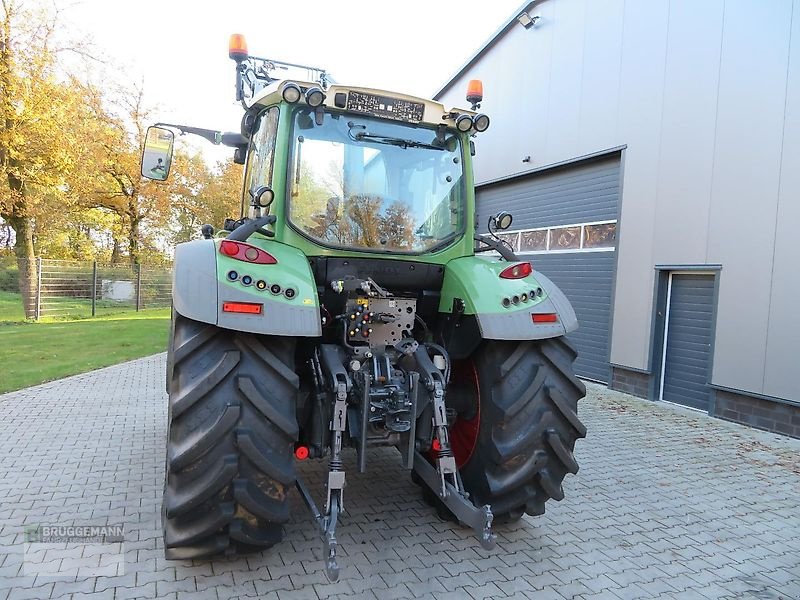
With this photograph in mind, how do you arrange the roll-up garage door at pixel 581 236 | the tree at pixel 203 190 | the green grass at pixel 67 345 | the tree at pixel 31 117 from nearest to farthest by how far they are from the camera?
the green grass at pixel 67 345
the roll-up garage door at pixel 581 236
the tree at pixel 31 117
the tree at pixel 203 190

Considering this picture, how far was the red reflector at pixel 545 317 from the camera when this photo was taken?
346cm

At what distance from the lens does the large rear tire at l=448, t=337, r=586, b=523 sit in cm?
336

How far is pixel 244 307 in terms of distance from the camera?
284cm

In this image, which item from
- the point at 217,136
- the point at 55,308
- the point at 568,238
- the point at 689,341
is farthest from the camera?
the point at 55,308

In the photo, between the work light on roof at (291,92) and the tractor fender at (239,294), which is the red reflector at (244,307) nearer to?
the tractor fender at (239,294)

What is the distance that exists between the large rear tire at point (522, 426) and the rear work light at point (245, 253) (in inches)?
57.8

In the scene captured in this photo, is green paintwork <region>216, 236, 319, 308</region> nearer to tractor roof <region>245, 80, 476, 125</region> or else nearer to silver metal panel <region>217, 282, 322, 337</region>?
silver metal panel <region>217, 282, 322, 337</region>

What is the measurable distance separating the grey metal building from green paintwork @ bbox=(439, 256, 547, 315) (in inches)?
176

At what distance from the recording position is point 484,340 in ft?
11.7

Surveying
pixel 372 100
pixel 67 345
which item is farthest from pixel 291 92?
pixel 67 345

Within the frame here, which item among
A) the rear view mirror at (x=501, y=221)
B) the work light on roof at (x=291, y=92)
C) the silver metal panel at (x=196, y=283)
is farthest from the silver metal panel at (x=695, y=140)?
the silver metal panel at (x=196, y=283)

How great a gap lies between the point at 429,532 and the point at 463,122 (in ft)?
8.90

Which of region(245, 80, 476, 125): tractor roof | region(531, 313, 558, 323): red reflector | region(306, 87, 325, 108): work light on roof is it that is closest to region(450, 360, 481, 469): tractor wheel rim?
region(531, 313, 558, 323): red reflector

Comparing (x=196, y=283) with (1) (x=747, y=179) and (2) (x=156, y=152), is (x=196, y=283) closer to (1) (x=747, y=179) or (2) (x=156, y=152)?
(2) (x=156, y=152)
